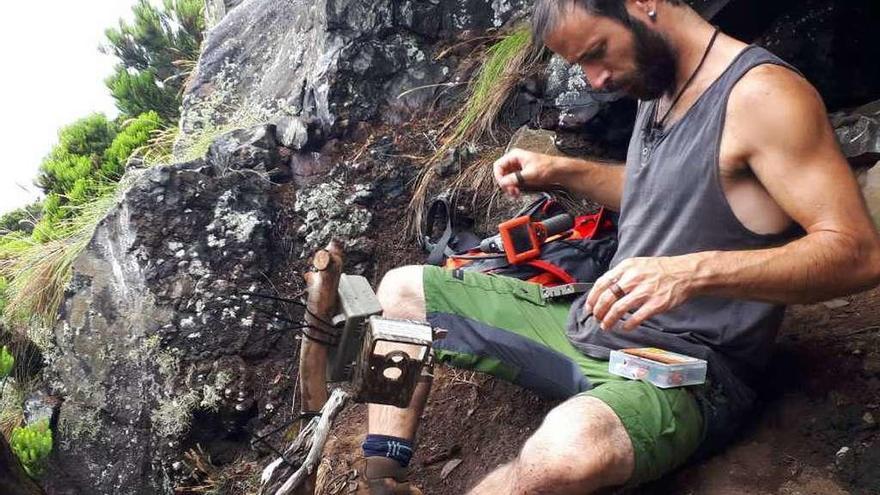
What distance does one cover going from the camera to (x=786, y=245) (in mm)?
2301

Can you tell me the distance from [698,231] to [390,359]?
43.7 inches

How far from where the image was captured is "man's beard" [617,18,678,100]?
9.11ft

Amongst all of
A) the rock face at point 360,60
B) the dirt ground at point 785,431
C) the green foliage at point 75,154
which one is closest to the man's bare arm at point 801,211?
→ the dirt ground at point 785,431

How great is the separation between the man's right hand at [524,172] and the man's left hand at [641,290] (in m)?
1.13

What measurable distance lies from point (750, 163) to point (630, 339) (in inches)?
28.3

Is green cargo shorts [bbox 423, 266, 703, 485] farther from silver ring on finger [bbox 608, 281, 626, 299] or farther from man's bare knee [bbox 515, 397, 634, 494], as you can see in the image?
silver ring on finger [bbox 608, 281, 626, 299]

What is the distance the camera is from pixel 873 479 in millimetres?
2623

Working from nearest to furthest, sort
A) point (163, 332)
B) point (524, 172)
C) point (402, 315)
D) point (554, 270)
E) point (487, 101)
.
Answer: point (402, 315), point (524, 172), point (554, 270), point (163, 332), point (487, 101)

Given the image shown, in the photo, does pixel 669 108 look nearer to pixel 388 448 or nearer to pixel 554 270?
pixel 554 270

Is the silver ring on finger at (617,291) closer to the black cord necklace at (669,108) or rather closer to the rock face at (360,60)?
the black cord necklace at (669,108)

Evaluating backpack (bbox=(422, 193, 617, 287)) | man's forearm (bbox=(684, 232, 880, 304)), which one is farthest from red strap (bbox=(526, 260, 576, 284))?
man's forearm (bbox=(684, 232, 880, 304))

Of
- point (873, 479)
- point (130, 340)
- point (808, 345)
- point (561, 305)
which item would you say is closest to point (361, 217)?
point (130, 340)

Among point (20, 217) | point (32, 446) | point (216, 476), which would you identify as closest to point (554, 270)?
point (216, 476)

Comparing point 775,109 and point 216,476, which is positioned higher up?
point 775,109
